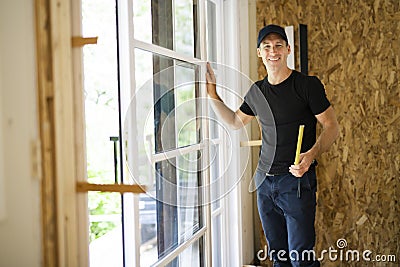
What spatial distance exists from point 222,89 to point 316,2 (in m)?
0.84

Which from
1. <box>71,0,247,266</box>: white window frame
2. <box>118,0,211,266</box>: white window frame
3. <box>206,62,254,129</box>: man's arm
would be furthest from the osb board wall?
<box>118,0,211,266</box>: white window frame

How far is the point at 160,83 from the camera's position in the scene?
185cm

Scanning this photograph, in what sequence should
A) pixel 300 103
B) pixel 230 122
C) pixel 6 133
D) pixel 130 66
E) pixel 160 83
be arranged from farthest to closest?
pixel 230 122, pixel 300 103, pixel 160 83, pixel 130 66, pixel 6 133

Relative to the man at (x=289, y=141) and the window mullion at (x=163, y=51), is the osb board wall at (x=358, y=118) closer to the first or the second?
the man at (x=289, y=141)

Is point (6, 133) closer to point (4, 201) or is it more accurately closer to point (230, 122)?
point (4, 201)

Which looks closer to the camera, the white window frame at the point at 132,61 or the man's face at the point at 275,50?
the white window frame at the point at 132,61

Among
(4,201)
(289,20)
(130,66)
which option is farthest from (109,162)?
(289,20)

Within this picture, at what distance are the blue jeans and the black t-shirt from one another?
2.9 inches

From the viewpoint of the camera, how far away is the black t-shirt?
7.00 ft

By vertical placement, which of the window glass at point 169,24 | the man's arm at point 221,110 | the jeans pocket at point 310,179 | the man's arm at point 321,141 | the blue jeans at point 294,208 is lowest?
the blue jeans at point 294,208

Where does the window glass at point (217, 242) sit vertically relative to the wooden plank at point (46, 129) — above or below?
below

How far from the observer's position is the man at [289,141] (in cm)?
215

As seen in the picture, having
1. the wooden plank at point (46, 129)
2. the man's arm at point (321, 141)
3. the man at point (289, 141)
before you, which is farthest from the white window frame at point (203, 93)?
the man's arm at point (321, 141)

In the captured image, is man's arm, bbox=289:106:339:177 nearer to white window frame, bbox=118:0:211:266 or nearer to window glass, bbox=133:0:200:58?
white window frame, bbox=118:0:211:266
